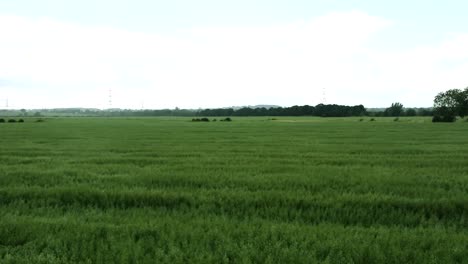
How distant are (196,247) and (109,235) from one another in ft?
4.42

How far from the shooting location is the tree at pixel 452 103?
374 feet

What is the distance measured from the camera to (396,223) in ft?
23.6

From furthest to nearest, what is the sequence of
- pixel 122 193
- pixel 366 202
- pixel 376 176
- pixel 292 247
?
pixel 376 176, pixel 122 193, pixel 366 202, pixel 292 247

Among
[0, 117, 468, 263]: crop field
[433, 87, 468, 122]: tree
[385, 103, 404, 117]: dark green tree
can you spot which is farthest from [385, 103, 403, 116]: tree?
[0, 117, 468, 263]: crop field

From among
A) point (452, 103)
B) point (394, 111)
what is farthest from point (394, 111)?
point (452, 103)

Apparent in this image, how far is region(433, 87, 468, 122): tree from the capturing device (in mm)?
114000

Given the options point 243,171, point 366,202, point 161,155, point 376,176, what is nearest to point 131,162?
point 161,155

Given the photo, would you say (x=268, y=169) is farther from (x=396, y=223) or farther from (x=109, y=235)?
(x=109, y=235)

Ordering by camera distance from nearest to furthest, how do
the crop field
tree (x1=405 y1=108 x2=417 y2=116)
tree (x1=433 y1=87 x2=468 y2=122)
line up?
the crop field, tree (x1=433 y1=87 x2=468 y2=122), tree (x1=405 y1=108 x2=417 y2=116)

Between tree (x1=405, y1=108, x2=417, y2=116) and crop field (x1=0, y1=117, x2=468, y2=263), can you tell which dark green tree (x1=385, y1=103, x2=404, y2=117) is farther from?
crop field (x1=0, y1=117, x2=468, y2=263)

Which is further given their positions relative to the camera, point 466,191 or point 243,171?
point 243,171

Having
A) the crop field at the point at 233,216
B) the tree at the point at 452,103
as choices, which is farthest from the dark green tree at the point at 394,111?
the crop field at the point at 233,216

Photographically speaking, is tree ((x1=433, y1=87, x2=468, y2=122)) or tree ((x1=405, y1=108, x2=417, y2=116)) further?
tree ((x1=405, y1=108, x2=417, y2=116))

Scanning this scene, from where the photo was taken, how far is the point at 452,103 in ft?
384
